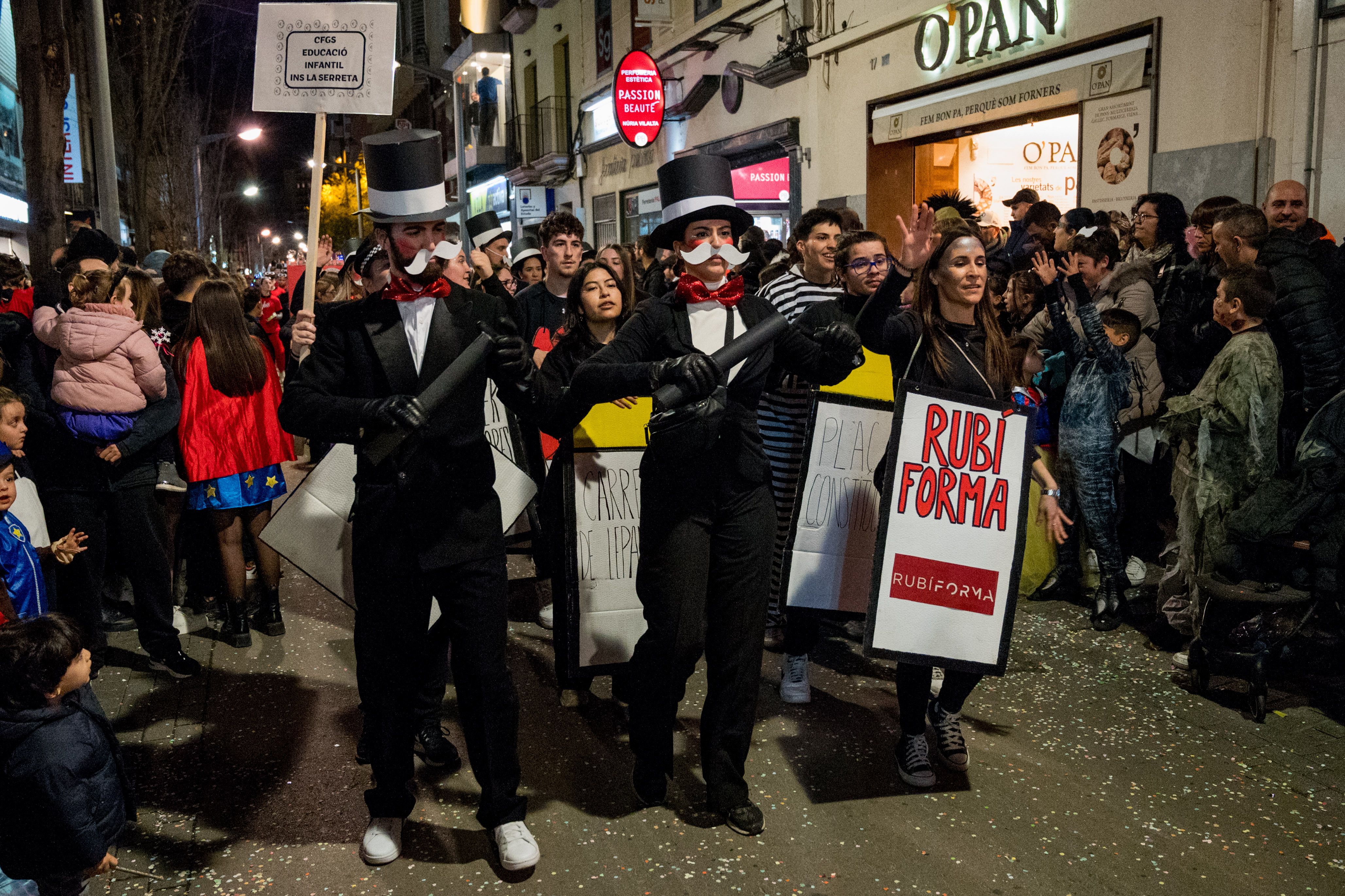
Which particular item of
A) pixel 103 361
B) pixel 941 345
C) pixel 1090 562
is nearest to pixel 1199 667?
pixel 1090 562

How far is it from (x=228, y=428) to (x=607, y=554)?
243 centimetres

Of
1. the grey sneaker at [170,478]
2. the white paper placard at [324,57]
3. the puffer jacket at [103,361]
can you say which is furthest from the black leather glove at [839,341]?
the grey sneaker at [170,478]

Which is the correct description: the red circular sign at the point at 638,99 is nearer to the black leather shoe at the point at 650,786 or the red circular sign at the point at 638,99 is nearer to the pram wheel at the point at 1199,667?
the pram wheel at the point at 1199,667

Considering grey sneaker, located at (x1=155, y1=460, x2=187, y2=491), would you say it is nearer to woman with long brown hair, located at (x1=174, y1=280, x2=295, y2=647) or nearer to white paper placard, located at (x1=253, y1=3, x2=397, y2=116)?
woman with long brown hair, located at (x1=174, y1=280, x2=295, y2=647)

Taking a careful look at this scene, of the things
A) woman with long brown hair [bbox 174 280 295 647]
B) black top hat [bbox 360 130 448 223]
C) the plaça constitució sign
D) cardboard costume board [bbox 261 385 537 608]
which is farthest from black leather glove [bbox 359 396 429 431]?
the plaça constitució sign

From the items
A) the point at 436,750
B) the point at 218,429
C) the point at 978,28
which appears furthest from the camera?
the point at 978,28

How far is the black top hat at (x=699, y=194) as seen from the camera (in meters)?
3.73

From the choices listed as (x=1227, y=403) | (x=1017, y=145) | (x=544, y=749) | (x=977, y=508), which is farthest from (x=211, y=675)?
(x=1017, y=145)

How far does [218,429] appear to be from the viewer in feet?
19.3

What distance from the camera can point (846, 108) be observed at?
48.1 ft

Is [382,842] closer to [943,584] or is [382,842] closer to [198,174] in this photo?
[943,584]

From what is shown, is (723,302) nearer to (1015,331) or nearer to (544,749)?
(544,749)

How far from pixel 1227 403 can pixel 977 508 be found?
2.01m

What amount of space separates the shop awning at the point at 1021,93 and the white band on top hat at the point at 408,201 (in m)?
8.19
